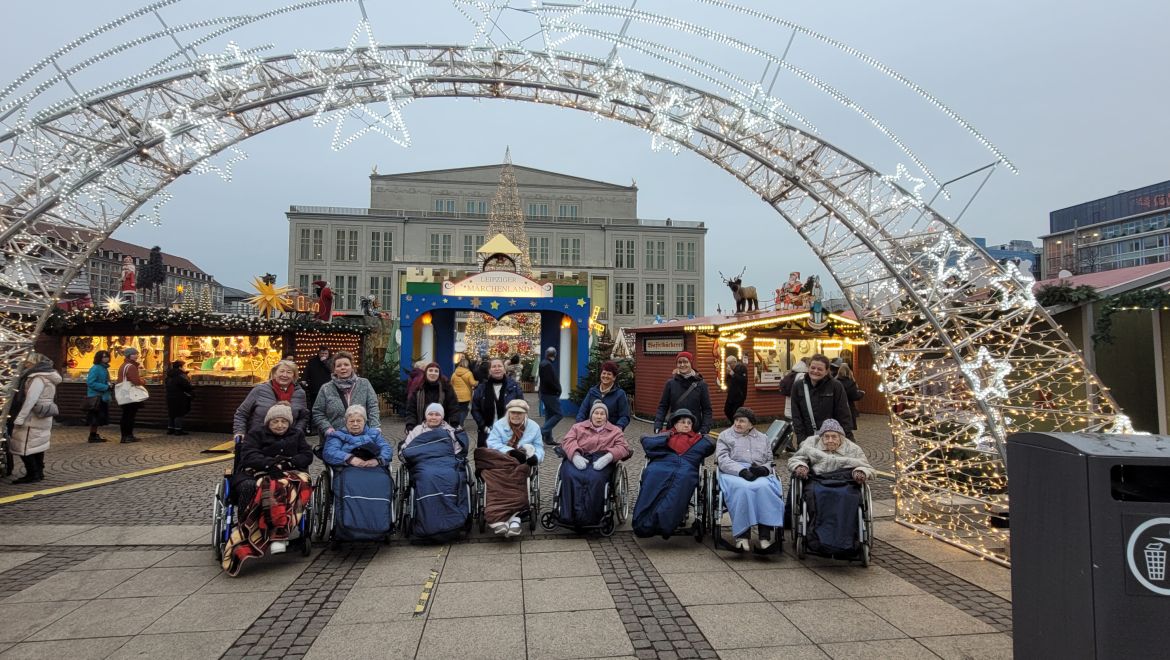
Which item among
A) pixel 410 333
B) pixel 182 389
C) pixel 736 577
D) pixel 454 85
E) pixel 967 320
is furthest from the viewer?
pixel 410 333

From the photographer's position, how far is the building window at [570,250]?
48.1 metres

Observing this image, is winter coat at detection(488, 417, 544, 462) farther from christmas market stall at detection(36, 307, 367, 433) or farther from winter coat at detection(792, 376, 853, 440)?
christmas market stall at detection(36, 307, 367, 433)

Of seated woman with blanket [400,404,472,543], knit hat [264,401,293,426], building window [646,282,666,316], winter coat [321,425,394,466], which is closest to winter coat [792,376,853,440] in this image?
seated woman with blanket [400,404,472,543]

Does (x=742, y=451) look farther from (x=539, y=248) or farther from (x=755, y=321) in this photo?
(x=539, y=248)

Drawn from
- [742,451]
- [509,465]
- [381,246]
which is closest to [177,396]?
[509,465]

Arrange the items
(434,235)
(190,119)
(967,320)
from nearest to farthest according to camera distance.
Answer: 1. (967,320)
2. (190,119)
3. (434,235)

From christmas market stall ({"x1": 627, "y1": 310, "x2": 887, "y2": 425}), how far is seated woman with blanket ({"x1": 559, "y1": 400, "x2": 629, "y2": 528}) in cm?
857

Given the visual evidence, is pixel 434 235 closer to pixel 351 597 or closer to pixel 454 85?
pixel 454 85

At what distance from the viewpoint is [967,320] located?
5137 mm

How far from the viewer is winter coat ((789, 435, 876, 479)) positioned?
457 centimetres

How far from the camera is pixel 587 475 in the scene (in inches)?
201

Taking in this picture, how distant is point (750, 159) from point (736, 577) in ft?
13.8

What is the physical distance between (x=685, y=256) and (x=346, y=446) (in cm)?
4634

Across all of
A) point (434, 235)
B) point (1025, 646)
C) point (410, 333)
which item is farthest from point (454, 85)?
point (434, 235)
